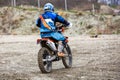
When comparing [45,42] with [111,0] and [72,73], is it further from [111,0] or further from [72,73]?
[111,0]

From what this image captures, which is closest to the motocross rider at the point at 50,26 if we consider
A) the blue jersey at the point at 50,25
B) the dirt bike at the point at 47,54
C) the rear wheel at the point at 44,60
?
the blue jersey at the point at 50,25

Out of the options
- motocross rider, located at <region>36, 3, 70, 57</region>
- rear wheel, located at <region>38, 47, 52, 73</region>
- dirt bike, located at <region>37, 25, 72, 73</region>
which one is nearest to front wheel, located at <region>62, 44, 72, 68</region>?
motocross rider, located at <region>36, 3, 70, 57</region>

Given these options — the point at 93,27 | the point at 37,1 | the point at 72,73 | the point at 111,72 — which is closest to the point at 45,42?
the point at 72,73

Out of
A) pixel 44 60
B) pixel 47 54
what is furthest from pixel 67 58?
pixel 44 60

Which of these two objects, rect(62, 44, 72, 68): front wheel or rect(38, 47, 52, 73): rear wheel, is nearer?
rect(38, 47, 52, 73): rear wheel

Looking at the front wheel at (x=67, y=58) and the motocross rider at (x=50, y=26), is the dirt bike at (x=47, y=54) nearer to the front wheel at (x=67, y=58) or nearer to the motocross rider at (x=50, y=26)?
the motocross rider at (x=50, y=26)

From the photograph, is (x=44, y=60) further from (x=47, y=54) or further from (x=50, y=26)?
(x=50, y=26)

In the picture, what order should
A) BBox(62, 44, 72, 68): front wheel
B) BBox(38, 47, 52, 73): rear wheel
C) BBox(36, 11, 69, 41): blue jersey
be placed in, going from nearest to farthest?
BBox(38, 47, 52, 73): rear wheel < BBox(36, 11, 69, 41): blue jersey < BBox(62, 44, 72, 68): front wheel

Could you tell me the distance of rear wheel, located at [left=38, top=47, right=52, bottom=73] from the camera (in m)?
11.2

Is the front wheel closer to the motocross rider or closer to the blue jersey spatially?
the motocross rider

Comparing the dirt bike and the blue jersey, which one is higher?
the blue jersey

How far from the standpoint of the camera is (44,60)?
11484 millimetres

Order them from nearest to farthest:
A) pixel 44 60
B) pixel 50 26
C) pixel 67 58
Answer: pixel 44 60
pixel 50 26
pixel 67 58

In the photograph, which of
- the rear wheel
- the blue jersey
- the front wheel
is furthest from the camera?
the front wheel
